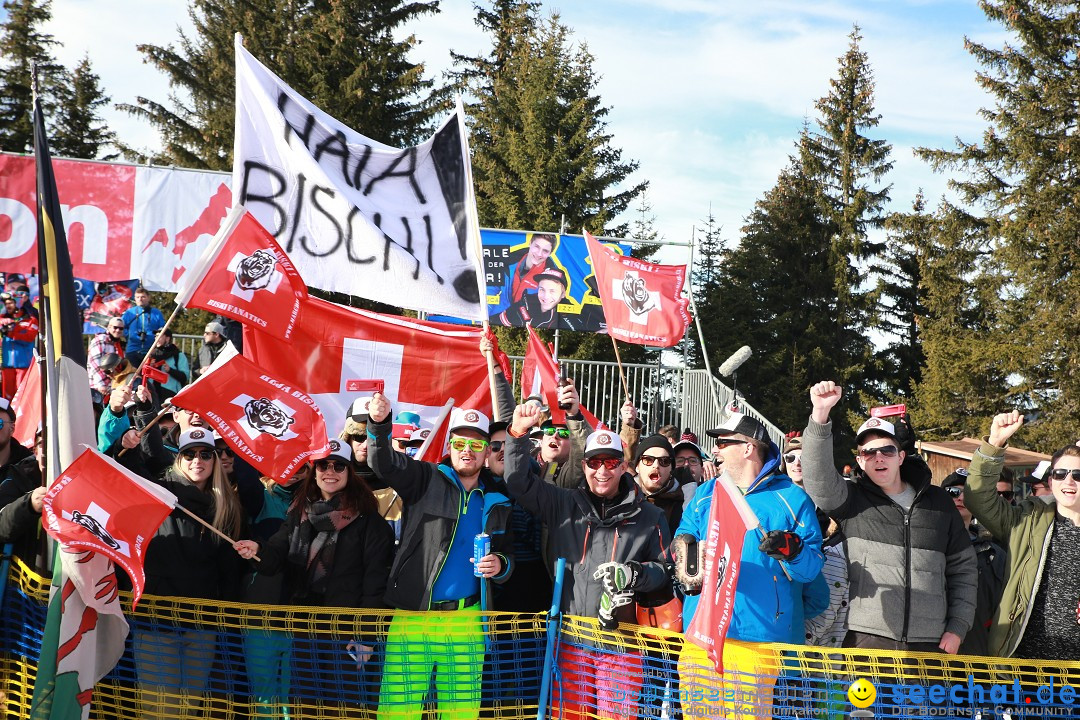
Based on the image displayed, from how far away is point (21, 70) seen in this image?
102 ft

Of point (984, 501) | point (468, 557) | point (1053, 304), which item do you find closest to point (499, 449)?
point (468, 557)

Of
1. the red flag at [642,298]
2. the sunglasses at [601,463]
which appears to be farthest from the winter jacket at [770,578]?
the red flag at [642,298]

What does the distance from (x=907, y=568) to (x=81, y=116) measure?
3388 cm

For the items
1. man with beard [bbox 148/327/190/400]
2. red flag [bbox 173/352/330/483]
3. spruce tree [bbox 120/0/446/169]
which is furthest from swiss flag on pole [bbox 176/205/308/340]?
spruce tree [bbox 120/0/446/169]

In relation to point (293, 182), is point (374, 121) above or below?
above

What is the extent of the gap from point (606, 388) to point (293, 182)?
10248 mm

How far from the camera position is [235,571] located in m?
5.57

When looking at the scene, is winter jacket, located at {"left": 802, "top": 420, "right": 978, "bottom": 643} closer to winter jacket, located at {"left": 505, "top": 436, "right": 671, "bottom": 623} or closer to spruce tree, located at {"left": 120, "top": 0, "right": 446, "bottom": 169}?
winter jacket, located at {"left": 505, "top": 436, "right": 671, "bottom": 623}

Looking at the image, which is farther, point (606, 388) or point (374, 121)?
point (374, 121)

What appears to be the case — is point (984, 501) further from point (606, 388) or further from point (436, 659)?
point (606, 388)

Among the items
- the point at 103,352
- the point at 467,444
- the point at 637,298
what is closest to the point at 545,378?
the point at 637,298

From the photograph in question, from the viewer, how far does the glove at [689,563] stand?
15.9 ft

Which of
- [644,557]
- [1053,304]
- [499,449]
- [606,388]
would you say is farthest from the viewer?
[1053,304]

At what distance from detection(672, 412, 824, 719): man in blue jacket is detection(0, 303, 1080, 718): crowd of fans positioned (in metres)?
0.01
